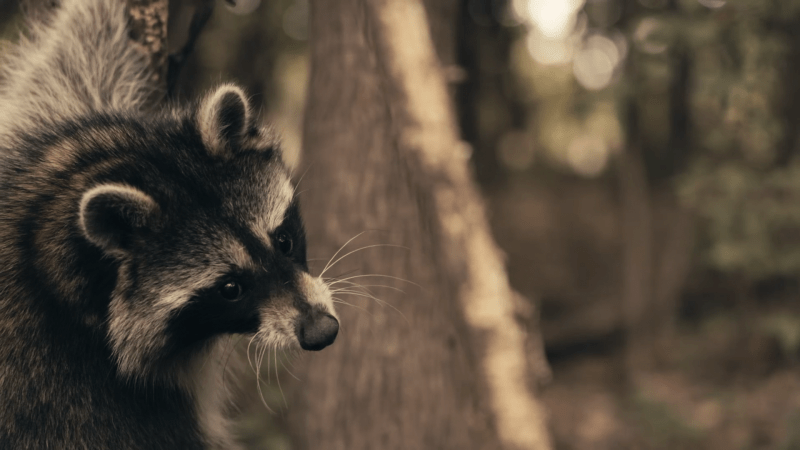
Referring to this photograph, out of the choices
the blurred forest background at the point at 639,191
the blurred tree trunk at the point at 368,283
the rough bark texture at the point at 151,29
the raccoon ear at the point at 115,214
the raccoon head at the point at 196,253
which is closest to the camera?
the raccoon ear at the point at 115,214

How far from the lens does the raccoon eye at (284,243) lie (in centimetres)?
230

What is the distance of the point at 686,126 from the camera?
7.45m

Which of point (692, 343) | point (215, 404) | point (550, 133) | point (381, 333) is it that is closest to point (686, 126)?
point (692, 343)

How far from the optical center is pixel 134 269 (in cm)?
217

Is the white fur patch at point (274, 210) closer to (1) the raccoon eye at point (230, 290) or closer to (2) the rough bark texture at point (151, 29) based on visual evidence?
(1) the raccoon eye at point (230, 290)

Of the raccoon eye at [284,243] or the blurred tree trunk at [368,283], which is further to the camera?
the blurred tree trunk at [368,283]

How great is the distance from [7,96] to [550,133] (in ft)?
26.6

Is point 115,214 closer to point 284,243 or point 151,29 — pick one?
point 284,243

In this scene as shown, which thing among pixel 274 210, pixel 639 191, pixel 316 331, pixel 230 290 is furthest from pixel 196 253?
pixel 639 191

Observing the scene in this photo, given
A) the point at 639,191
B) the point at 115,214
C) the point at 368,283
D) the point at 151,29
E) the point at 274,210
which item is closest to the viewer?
the point at 115,214

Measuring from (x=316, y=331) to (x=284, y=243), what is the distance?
32 cm

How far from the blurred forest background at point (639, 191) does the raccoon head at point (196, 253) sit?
1103mm

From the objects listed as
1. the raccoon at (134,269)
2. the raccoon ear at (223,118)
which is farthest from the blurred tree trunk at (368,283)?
the raccoon at (134,269)

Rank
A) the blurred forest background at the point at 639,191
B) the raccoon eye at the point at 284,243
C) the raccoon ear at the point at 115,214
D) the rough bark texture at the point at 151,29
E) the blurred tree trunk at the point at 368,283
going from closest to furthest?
1. the raccoon ear at the point at 115,214
2. the raccoon eye at the point at 284,243
3. the rough bark texture at the point at 151,29
4. the blurred tree trunk at the point at 368,283
5. the blurred forest background at the point at 639,191
